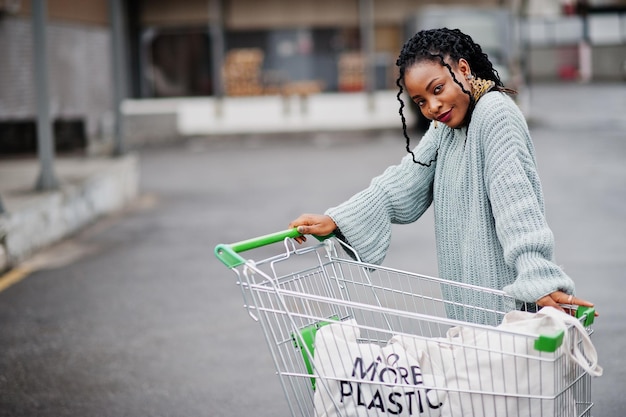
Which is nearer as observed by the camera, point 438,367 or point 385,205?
point 438,367

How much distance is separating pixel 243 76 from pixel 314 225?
2695 centimetres

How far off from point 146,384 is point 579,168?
438 inches

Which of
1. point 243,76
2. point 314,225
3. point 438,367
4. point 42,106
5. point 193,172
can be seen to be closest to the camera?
point 438,367

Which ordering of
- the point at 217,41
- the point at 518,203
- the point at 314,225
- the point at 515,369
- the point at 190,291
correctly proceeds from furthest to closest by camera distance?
the point at 217,41 < the point at 190,291 < the point at 314,225 < the point at 518,203 < the point at 515,369

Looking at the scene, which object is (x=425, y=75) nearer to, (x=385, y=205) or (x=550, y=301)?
(x=385, y=205)

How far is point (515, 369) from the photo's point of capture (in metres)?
2.70

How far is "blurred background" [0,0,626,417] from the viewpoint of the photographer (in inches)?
231

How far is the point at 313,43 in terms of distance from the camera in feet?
99.4

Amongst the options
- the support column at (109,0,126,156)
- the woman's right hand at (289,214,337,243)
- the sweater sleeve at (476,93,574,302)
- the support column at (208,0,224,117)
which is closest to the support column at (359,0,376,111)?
the support column at (208,0,224,117)

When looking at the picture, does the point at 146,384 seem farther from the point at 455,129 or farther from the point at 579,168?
the point at 579,168

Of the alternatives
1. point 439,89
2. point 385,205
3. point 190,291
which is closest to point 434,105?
point 439,89

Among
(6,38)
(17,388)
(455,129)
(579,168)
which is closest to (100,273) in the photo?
(17,388)

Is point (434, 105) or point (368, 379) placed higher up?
point (434, 105)

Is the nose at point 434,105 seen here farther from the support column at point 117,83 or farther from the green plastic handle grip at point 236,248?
the support column at point 117,83
